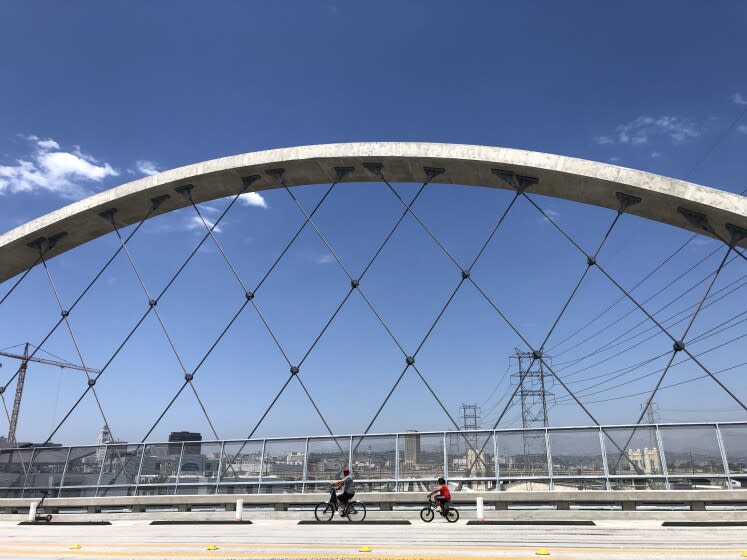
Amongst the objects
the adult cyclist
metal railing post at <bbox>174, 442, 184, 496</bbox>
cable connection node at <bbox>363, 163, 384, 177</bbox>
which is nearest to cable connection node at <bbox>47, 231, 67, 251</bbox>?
metal railing post at <bbox>174, 442, 184, 496</bbox>

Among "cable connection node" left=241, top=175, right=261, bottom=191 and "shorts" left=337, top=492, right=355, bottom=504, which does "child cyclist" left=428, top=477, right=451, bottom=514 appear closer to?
"shorts" left=337, top=492, right=355, bottom=504

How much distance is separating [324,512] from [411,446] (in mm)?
3002

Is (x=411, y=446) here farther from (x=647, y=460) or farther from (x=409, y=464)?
(x=647, y=460)

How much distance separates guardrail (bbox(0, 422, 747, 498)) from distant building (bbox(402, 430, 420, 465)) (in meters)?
0.03

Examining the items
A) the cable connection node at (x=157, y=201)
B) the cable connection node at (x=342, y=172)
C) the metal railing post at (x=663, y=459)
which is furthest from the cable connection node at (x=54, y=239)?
the metal railing post at (x=663, y=459)

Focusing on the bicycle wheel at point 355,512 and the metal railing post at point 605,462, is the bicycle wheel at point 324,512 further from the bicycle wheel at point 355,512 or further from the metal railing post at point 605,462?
the metal railing post at point 605,462

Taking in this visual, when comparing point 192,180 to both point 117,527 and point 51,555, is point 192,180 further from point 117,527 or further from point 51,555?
point 51,555

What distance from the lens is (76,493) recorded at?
60.5 feet

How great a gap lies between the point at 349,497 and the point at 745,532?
345 inches

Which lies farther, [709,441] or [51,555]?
[709,441]

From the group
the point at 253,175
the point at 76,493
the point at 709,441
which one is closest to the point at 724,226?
the point at 709,441

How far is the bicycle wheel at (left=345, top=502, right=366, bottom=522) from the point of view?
1455 cm

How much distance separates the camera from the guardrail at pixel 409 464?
43.8 feet

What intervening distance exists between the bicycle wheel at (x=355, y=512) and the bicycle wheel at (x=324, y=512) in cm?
43
